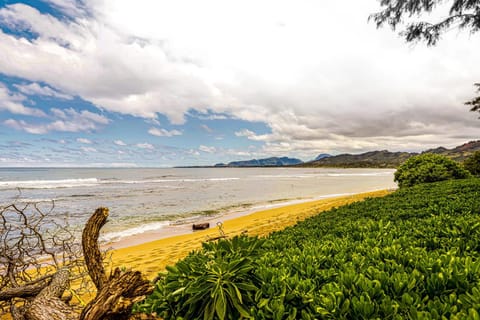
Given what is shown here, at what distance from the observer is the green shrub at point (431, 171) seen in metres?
15.3

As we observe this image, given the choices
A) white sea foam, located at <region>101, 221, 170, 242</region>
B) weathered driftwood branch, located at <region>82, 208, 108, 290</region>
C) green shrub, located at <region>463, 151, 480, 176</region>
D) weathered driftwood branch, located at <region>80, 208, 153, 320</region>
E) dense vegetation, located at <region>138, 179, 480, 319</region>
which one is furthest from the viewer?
green shrub, located at <region>463, 151, 480, 176</region>

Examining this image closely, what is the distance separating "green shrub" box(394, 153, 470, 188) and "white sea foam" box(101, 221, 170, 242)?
45.4 ft

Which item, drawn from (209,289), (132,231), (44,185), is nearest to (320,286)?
(209,289)

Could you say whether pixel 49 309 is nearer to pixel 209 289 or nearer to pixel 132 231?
pixel 209 289

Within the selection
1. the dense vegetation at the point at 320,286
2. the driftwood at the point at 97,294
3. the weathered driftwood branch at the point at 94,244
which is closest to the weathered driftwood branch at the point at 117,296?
the driftwood at the point at 97,294

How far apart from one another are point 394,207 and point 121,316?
5.92 meters

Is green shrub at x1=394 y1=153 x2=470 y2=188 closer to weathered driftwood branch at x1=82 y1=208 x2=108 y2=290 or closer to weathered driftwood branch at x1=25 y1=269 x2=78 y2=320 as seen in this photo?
weathered driftwood branch at x1=82 y1=208 x2=108 y2=290

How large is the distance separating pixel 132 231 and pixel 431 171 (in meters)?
16.2

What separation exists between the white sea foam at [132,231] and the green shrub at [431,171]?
13.8 m

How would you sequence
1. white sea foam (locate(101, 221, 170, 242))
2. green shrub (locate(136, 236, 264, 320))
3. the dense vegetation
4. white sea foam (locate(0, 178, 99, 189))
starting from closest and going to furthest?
1. the dense vegetation
2. green shrub (locate(136, 236, 264, 320))
3. white sea foam (locate(101, 221, 170, 242))
4. white sea foam (locate(0, 178, 99, 189))

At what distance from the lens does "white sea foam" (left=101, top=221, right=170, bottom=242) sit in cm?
1244

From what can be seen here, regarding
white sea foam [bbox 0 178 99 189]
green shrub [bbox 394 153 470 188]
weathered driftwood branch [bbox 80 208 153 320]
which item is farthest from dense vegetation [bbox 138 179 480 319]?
white sea foam [bbox 0 178 99 189]

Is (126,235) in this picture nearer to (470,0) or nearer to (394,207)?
(394,207)

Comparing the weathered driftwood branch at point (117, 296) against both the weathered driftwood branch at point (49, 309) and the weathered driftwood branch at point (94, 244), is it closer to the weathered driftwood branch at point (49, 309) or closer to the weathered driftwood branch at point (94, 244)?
the weathered driftwood branch at point (49, 309)
